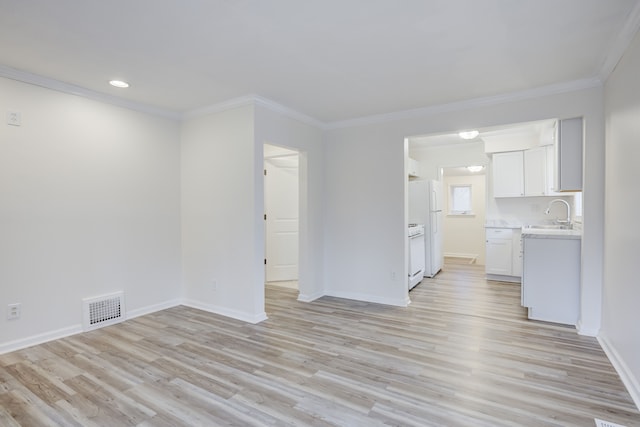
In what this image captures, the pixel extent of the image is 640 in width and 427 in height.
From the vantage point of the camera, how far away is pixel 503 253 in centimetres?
555

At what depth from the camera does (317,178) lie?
A: 15.0 feet

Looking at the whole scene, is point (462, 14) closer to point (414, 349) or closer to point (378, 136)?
point (378, 136)

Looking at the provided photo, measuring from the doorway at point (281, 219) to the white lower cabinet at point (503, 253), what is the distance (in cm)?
332

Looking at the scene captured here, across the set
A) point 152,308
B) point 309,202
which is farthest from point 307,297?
point 152,308

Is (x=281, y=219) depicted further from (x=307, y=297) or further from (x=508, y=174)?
(x=508, y=174)

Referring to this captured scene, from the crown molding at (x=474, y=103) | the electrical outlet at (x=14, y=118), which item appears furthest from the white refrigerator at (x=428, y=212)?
the electrical outlet at (x=14, y=118)

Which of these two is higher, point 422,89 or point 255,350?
point 422,89

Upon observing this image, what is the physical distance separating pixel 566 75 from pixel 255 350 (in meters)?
3.67

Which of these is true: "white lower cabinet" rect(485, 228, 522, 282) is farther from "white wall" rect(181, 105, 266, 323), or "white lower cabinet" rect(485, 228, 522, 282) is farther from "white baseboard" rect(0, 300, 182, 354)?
"white baseboard" rect(0, 300, 182, 354)

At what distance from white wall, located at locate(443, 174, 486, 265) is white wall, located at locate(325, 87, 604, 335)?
191 inches

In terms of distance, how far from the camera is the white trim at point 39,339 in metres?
2.81

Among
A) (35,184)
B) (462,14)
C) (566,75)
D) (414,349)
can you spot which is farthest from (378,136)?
(35,184)

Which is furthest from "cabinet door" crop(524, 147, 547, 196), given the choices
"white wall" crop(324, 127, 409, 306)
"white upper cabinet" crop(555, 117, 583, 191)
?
"white wall" crop(324, 127, 409, 306)

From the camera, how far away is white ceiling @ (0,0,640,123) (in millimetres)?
1975
